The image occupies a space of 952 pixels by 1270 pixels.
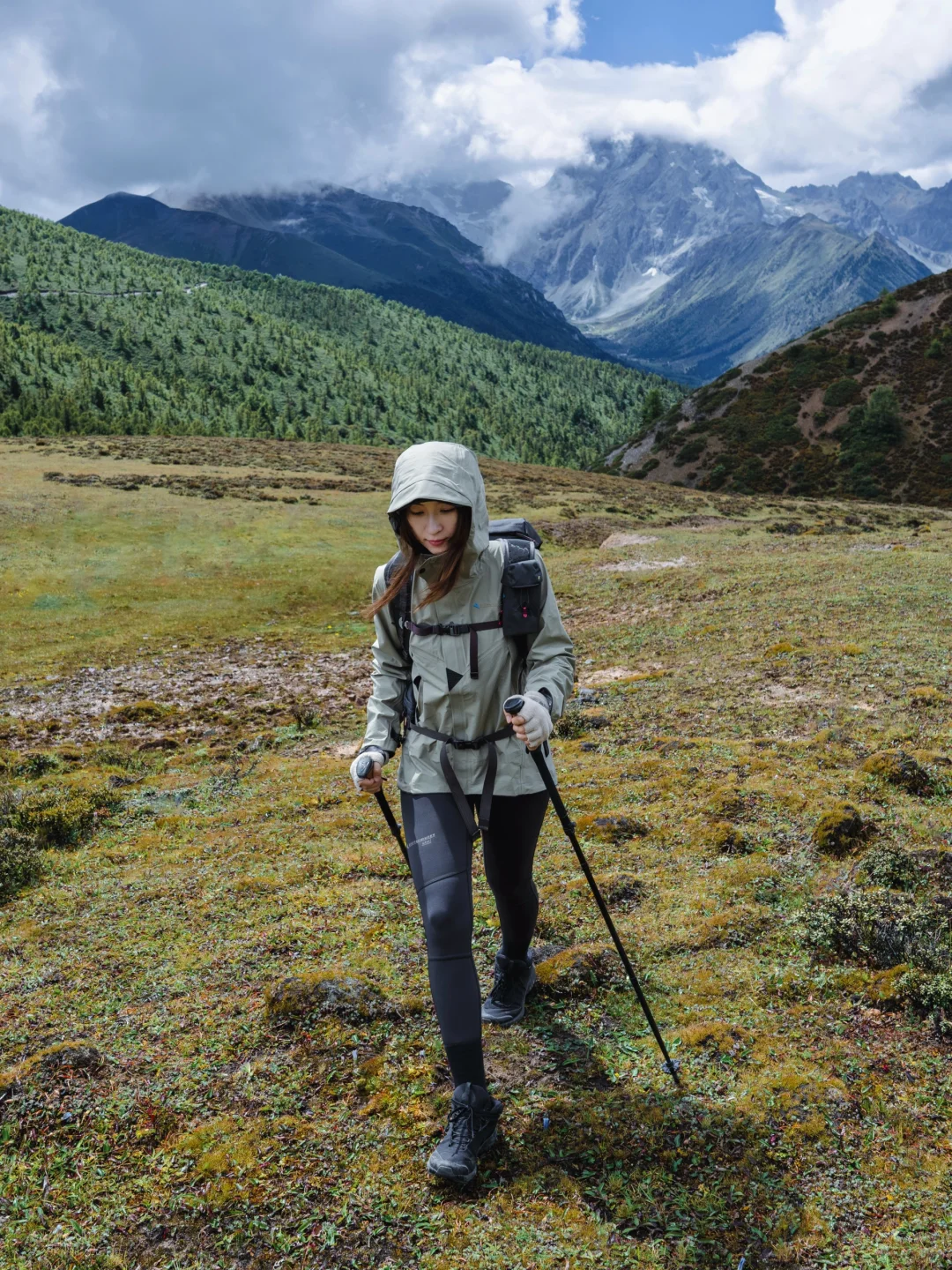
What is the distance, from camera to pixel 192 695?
2047 cm

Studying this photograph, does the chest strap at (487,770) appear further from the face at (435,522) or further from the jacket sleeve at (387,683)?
the face at (435,522)

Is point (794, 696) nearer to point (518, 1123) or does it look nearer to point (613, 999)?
point (613, 999)

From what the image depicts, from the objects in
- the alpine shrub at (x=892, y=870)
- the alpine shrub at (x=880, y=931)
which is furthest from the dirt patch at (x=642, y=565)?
the alpine shrub at (x=880, y=931)

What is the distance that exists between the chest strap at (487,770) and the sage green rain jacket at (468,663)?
4 centimetres

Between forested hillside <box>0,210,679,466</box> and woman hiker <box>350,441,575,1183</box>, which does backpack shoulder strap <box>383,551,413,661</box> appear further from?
forested hillside <box>0,210,679,466</box>

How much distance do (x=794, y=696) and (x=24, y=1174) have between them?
12429 mm

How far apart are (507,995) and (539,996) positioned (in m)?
0.51

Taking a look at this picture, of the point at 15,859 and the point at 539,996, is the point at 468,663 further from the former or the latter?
the point at 15,859

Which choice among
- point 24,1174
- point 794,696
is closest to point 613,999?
point 24,1174

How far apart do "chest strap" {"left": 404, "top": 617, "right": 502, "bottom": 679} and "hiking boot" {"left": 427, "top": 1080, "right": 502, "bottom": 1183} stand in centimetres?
250

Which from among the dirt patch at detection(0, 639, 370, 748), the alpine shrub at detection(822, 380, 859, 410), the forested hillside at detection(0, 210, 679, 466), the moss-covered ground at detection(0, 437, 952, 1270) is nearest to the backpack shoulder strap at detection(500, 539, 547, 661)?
the moss-covered ground at detection(0, 437, 952, 1270)

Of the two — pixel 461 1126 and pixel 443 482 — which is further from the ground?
pixel 443 482

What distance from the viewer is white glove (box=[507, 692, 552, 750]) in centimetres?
459

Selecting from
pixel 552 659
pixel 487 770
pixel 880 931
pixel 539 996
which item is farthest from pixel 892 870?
pixel 487 770
